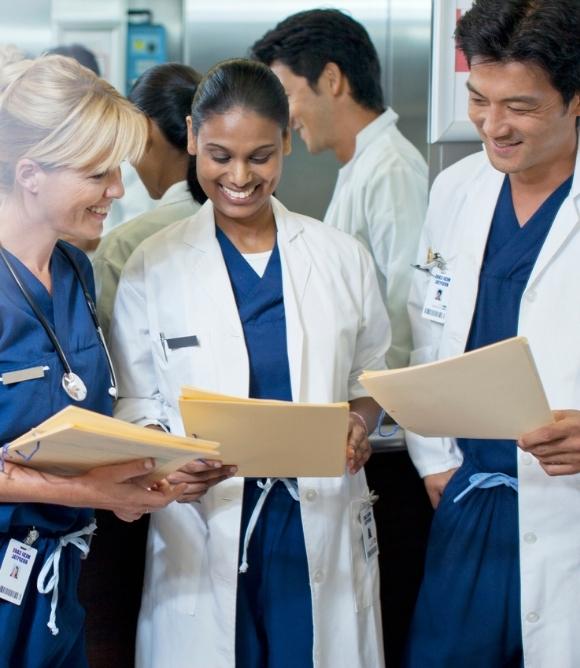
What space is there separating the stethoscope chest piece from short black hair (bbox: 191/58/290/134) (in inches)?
22.5

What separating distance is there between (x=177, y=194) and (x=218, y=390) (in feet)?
2.44

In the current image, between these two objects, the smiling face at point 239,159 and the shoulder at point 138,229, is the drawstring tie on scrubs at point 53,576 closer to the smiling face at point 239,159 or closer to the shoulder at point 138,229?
the smiling face at point 239,159

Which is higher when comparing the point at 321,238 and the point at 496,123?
the point at 496,123

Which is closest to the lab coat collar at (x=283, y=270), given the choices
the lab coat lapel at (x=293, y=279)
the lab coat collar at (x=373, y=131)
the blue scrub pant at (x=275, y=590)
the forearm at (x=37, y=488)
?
the lab coat lapel at (x=293, y=279)

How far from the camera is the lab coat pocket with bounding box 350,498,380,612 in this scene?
1967 millimetres

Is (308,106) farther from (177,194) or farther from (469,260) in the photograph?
(469,260)

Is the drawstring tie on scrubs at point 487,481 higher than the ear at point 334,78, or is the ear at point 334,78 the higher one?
the ear at point 334,78

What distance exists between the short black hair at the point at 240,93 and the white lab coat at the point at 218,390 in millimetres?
199

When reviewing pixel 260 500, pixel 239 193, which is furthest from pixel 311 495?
pixel 239 193

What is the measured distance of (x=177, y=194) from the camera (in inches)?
97.0

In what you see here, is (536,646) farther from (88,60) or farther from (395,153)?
(88,60)

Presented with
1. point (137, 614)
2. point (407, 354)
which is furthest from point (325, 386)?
point (137, 614)

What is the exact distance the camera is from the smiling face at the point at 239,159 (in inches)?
75.4

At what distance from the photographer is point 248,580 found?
1909 mm
